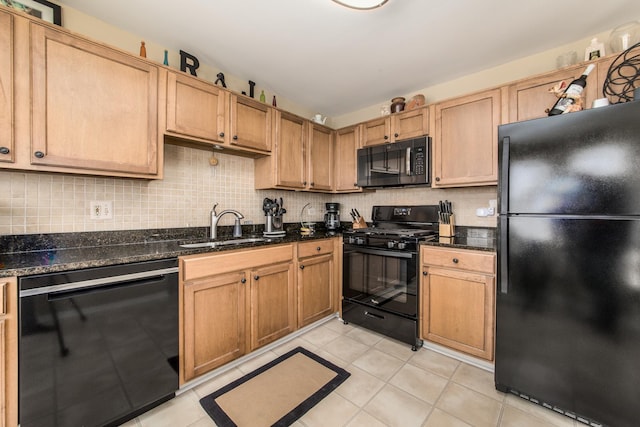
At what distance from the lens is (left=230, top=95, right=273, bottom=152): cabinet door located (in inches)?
84.2

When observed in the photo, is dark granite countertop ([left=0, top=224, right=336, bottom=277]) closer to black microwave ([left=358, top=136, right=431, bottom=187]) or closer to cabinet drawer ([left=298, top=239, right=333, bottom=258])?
cabinet drawer ([left=298, top=239, right=333, bottom=258])

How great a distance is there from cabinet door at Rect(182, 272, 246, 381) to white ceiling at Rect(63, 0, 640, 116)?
1.80 m

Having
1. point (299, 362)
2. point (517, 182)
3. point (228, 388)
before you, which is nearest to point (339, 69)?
point (517, 182)

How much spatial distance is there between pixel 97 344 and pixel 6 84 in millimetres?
1381

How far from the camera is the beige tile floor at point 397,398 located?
1402 mm

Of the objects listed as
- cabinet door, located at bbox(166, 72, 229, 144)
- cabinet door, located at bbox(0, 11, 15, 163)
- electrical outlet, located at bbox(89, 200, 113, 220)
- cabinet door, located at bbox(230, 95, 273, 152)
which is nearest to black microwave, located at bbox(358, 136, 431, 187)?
cabinet door, located at bbox(230, 95, 273, 152)

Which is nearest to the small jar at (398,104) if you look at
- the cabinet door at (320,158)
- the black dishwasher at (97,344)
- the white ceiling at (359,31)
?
the white ceiling at (359,31)

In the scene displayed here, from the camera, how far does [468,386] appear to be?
1688mm

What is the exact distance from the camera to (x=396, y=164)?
2.56 m

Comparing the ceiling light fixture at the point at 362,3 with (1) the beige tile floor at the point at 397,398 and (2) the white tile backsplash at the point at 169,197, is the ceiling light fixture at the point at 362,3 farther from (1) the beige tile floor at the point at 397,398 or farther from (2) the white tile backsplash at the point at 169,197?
(1) the beige tile floor at the point at 397,398

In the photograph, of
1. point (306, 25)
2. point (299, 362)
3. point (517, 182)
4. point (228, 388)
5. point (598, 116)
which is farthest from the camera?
point (299, 362)

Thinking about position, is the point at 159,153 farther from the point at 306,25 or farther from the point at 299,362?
the point at 299,362

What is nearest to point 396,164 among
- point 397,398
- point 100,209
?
point 397,398

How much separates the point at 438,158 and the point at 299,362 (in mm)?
2126
